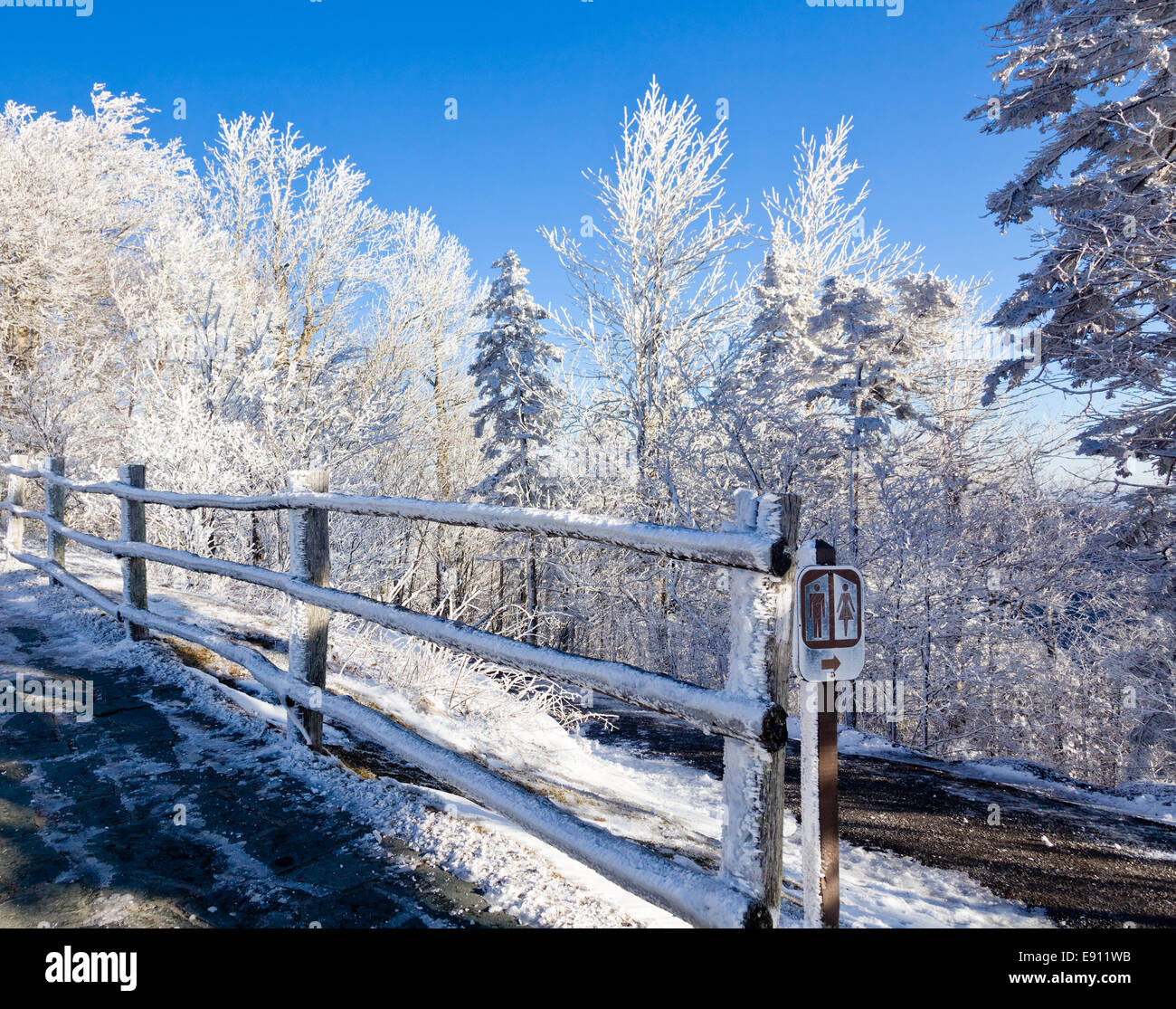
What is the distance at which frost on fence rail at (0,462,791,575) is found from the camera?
6.31ft

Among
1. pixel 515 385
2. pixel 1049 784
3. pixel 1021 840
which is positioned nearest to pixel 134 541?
pixel 1021 840

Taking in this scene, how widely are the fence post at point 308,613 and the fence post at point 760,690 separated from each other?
7.65 ft

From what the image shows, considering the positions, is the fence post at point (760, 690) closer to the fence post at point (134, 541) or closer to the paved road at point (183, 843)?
the paved road at point (183, 843)

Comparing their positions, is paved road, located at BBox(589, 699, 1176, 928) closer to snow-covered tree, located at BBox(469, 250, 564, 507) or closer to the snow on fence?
the snow on fence

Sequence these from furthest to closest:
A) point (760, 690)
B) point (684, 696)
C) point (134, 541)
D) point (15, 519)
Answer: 1. point (15, 519)
2. point (134, 541)
3. point (684, 696)
4. point (760, 690)

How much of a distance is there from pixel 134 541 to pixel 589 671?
5014 mm

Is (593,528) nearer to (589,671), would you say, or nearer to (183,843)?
(589,671)

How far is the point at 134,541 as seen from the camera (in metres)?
5.60

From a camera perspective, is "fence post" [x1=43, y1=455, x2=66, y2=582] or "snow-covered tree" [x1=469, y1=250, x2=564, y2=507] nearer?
"fence post" [x1=43, y1=455, x2=66, y2=582]

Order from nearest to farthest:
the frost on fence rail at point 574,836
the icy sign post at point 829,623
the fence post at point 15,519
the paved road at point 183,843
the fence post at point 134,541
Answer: the frost on fence rail at point 574,836 → the paved road at point 183,843 → the icy sign post at point 829,623 → the fence post at point 134,541 → the fence post at point 15,519

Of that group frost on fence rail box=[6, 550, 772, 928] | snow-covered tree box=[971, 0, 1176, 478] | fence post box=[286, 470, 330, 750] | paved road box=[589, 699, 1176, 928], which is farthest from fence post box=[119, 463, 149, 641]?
snow-covered tree box=[971, 0, 1176, 478]

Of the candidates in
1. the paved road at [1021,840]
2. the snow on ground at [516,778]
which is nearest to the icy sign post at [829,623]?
the snow on ground at [516,778]

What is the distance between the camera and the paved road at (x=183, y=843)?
6.82ft

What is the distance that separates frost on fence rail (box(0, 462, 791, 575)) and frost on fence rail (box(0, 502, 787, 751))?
15.7 inches
